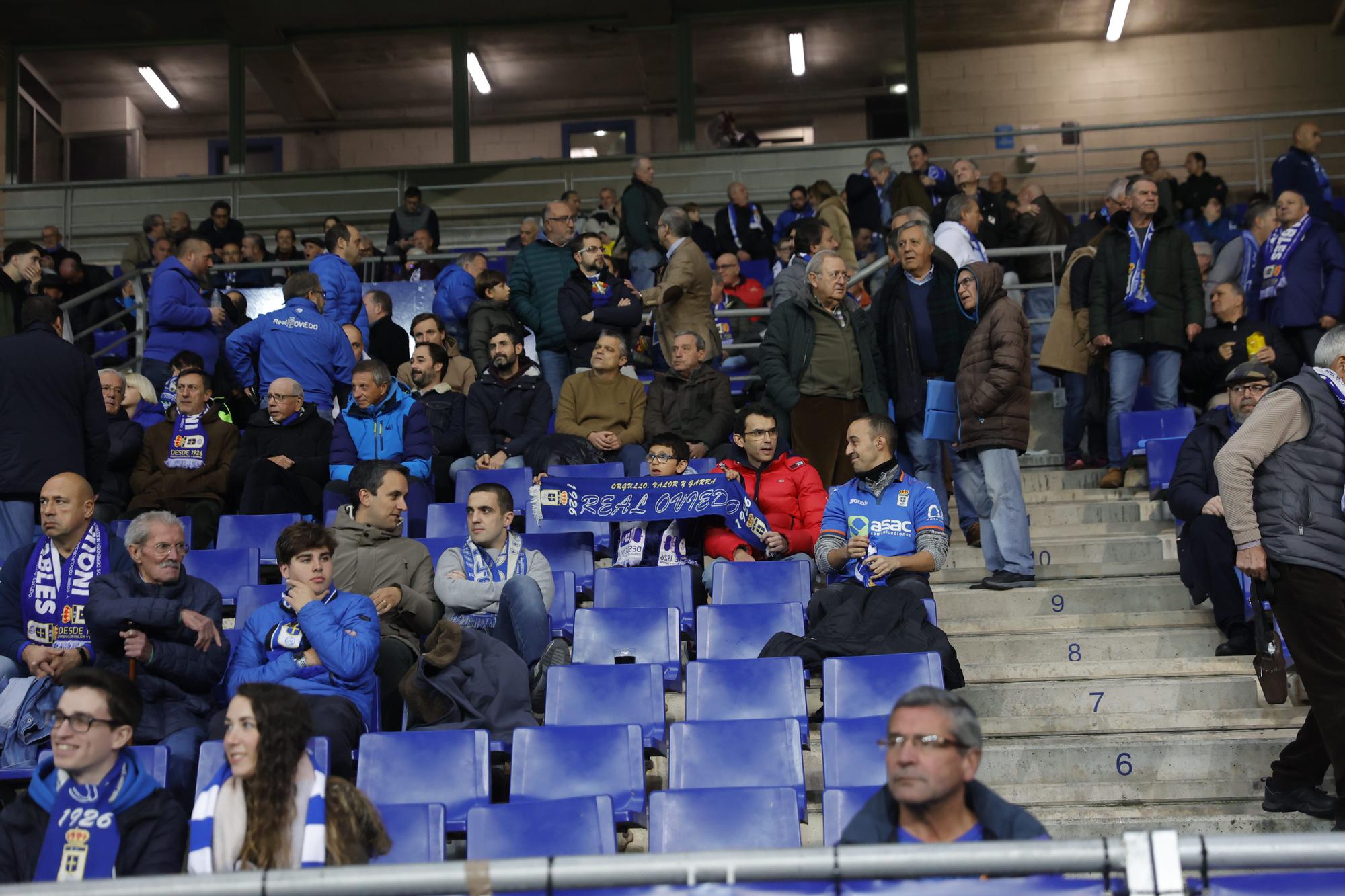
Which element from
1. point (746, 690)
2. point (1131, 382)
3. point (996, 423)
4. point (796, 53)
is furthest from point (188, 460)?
point (796, 53)

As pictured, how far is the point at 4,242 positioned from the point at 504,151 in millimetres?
5676

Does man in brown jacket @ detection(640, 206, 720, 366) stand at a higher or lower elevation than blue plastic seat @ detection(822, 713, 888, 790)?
higher

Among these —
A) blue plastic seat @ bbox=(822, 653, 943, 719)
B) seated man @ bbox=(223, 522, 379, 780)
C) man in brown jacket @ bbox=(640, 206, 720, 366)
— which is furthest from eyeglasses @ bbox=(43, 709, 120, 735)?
man in brown jacket @ bbox=(640, 206, 720, 366)

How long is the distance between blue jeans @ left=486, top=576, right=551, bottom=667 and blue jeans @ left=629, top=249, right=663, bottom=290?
5719 millimetres

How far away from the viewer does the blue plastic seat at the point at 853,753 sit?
4508 millimetres

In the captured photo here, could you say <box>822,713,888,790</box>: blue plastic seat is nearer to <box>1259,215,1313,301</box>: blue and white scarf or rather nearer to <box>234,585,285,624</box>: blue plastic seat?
<box>234,585,285,624</box>: blue plastic seat

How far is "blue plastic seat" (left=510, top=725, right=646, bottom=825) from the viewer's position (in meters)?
4.63

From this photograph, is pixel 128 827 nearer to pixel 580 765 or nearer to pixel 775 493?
pixel 580 765

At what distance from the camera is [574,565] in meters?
6.80

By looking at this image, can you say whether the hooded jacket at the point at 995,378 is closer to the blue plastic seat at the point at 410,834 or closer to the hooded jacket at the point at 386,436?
the hooded jacket at the point at 386,436

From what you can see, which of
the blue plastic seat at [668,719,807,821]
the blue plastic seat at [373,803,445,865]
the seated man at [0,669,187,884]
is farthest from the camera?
the blue plastic seat at [668,719,807,821]

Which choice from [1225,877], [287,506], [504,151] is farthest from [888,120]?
[1225,877]

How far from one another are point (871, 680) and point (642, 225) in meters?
7.23

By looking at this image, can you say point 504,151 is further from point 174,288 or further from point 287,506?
point 287,506
